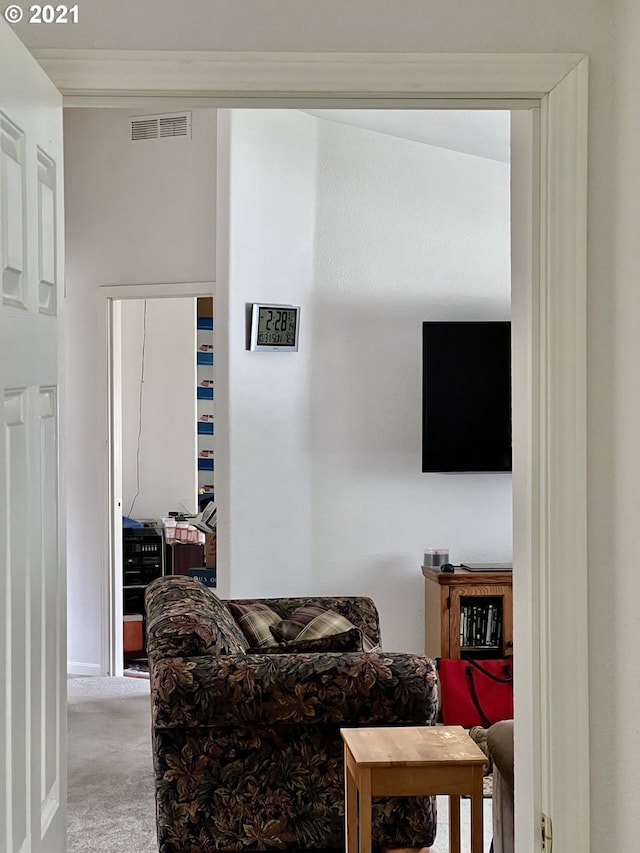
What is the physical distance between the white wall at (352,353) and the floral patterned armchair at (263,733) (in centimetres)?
211

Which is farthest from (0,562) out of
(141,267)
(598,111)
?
(141,267)

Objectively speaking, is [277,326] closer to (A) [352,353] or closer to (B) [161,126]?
(A) [352,353]

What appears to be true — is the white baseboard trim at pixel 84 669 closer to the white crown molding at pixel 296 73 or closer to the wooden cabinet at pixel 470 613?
the wooden cabinet at pixel 470 613

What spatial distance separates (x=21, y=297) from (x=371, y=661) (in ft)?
7.14

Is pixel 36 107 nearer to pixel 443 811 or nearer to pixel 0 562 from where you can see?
pixel 0 562

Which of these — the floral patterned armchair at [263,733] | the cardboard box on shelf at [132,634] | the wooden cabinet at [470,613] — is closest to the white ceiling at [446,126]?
the wooden cabinet at [470,613]

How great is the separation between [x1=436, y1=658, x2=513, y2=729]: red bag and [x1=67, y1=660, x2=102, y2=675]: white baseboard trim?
233 cm

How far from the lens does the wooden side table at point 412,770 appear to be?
9.37 feet

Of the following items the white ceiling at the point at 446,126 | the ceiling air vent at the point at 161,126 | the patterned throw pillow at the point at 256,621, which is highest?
the ceiling air vent at the point at 161,126

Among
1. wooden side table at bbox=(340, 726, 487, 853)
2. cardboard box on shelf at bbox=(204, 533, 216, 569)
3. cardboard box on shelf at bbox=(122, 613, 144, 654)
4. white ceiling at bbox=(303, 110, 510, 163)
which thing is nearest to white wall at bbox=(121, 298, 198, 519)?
cardboard box on shelf at bbox=(122, 613, 144, 654)

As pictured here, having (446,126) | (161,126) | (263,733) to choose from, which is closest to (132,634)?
(161,126)

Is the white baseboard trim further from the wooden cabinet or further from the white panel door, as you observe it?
the white panel door

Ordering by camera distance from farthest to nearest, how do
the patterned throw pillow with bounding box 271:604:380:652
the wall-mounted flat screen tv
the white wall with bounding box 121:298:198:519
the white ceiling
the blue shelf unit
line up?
1. the blue shelf unit
2. the white wall with bounding box 121:298:198:519
3. the wall-mounted flat screen tv
4. the white ceiling
5. the patterned throw pillow with bounding box 271:604:380:652

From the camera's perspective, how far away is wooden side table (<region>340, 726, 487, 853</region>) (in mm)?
2855
